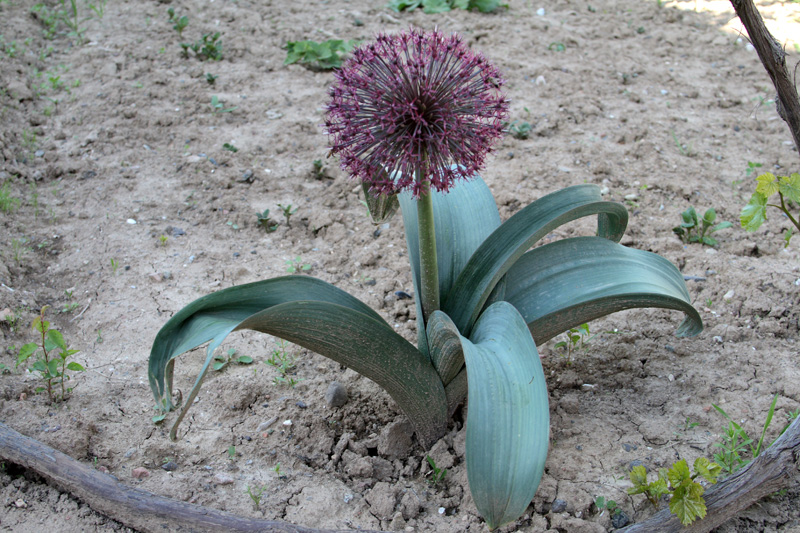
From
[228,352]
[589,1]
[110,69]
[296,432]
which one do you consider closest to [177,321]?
[296,432]

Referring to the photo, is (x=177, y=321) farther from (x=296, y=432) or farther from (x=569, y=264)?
(x=569, y=264)

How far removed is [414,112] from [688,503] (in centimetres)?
123

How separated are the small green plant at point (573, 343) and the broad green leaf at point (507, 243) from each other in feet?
1.91

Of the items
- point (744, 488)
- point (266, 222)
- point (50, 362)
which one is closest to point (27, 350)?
point (50, 362)

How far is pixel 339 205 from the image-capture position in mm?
3486

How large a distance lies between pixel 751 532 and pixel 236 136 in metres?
3.27

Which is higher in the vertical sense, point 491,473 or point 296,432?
point 491,473

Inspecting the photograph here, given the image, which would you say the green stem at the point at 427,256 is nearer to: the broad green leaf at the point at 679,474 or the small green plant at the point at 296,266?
the broad green leaf at the point at 679,474

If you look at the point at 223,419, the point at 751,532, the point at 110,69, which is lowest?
the point at 223,419

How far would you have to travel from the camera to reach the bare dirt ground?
81.7 inches

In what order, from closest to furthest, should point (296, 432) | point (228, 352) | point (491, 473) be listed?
point (491, 473) → point (296, 432) → point (228, 352)

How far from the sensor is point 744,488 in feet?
5.81

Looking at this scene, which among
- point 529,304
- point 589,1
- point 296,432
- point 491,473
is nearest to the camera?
point 491,473

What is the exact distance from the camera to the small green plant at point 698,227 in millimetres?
3039
